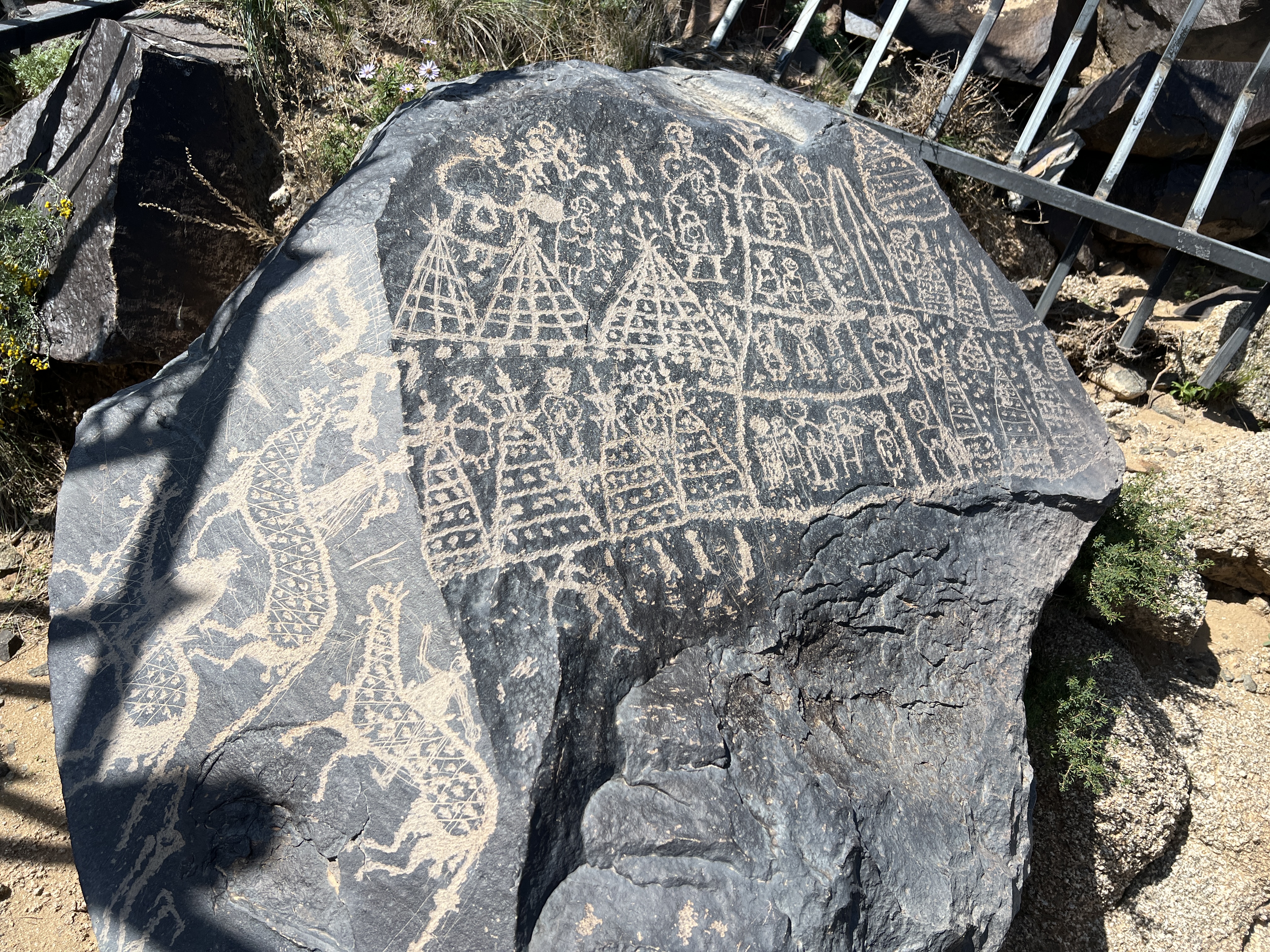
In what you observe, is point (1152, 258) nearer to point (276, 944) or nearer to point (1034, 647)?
point (1034, 647)

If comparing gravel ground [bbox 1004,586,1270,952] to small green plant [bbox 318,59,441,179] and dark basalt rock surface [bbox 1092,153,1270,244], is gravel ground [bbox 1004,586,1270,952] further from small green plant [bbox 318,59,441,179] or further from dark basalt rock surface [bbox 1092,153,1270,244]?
small green plant [bbox 318,59,441,179]

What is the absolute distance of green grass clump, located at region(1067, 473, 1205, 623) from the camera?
3002 millimetres

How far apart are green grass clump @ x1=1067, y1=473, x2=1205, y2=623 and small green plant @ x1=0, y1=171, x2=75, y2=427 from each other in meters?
3.83

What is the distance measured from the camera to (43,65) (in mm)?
3486

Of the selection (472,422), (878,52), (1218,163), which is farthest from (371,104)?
(1218,163)

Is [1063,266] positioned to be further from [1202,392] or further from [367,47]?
[367,47]

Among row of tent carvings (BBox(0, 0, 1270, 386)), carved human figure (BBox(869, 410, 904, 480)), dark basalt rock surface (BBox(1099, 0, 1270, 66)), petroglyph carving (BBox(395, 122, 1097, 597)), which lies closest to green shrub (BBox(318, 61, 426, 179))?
row of tent carvings (BBox(0, 0, 1270, 386))

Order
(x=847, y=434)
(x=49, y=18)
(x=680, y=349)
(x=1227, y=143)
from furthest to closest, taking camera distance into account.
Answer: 1. (x=1227, y=143)
2. (x=49, y=18)
3. (x=847, y=434)
4. (x=680, y=349)

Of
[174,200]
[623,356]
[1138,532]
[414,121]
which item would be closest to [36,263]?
[174,200]

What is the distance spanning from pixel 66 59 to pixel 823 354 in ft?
11.4

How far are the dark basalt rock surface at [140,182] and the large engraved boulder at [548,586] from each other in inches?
52.8

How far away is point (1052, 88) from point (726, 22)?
1.52 meters

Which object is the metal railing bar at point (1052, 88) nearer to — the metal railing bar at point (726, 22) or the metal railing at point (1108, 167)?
the metal railing at point (1108, 167)

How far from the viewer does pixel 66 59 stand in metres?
Result: 3.49
